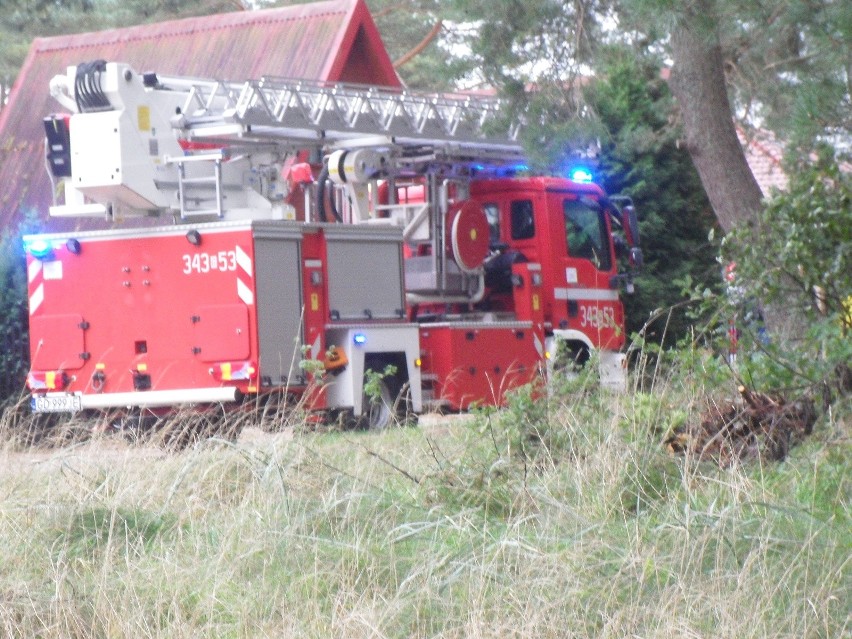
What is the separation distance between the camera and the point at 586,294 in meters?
15.9

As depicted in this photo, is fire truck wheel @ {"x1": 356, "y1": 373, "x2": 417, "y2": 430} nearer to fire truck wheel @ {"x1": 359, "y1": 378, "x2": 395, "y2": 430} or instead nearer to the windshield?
fire truck wheel @ {"x1": 359, "y1": 378, "x2": 395, "y2": 430}

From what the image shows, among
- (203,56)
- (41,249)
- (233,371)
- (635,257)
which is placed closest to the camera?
(233,371)

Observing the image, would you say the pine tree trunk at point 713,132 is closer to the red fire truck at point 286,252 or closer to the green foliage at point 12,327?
the red fire truck at point 286,252

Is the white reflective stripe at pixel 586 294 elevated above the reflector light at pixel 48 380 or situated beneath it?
elevated above

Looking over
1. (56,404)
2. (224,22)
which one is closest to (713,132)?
(56,404)

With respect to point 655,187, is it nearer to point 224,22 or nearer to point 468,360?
point 468,360

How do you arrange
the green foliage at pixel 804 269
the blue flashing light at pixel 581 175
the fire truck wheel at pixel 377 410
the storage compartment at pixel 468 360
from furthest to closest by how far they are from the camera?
the blue flashing light at pixel 581 175 < the storage compartment at pixel 468 360 < the fire truck wheel at pixel 377 410 < the green foliage at pixel 804 269

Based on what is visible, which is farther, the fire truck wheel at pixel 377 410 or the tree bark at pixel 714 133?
the fire truck wheel at pixel 377 410

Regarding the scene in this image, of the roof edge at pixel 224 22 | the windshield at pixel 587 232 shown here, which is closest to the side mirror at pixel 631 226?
the windshield at pixel 587 232

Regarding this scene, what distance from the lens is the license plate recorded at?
13.2m

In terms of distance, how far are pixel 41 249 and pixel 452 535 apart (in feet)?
27.5

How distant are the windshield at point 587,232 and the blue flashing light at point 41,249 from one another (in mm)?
5429

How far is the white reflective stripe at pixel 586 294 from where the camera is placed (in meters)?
15.6

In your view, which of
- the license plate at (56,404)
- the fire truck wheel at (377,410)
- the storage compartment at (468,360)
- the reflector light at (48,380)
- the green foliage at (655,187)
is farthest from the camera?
the green foliage at (655,187)
